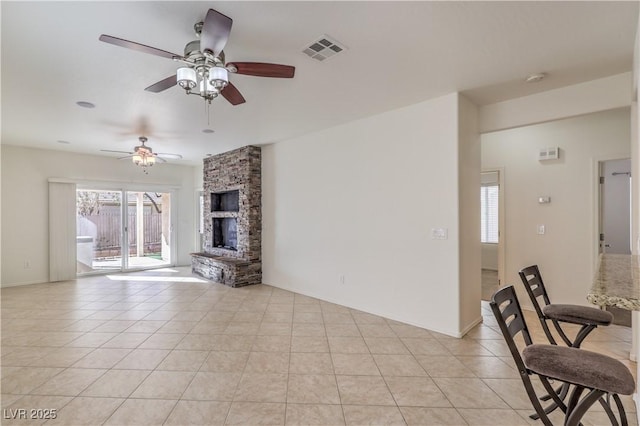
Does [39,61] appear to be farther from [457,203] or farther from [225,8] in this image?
[457,203]

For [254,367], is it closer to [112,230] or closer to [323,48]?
[323,48]

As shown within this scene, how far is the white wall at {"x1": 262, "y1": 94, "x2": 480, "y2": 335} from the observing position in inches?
138

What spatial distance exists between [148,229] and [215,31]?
7412 mm

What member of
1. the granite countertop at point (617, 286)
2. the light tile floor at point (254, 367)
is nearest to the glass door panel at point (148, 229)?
the light tile floor at point (254, 367)

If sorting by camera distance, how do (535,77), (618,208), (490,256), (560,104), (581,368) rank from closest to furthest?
1. (581,368)
2. (535,77)
3. (560,104)
4. (618,208)
5. (490,256)

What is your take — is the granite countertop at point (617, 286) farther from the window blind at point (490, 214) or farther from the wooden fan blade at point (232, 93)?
the window blind at point (490, 214)

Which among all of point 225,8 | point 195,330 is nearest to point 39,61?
point 225,8

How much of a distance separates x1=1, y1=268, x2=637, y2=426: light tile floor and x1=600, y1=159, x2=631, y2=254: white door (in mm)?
1979

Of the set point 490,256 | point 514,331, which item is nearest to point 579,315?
point 514,331

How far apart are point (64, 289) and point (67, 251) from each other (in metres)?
1.21

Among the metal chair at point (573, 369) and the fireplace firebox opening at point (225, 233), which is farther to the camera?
the fireplace firebox opening at point (225, 233)

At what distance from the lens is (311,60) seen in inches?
105

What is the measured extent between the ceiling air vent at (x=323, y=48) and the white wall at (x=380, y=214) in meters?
1.61

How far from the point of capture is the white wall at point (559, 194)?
3936 mm
